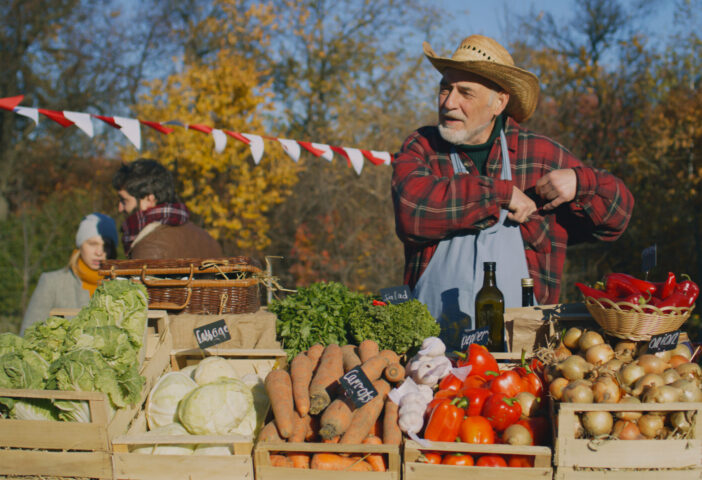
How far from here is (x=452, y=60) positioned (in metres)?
3.36

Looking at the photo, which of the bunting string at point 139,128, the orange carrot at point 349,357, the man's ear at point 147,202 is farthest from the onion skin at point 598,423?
the bunting string at point 139,128

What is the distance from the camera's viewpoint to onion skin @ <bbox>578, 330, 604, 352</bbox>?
269 cm

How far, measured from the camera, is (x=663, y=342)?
8.43 ft

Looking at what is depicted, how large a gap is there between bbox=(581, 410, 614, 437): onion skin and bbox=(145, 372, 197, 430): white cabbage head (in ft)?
5.53

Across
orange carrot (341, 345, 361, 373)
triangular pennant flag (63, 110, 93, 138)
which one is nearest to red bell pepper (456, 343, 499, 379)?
orange carrot (341, 345, 361, 373)

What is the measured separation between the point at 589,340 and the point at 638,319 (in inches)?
8.8

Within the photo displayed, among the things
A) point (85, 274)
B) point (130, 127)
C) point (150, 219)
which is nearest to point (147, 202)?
point (150, 219)

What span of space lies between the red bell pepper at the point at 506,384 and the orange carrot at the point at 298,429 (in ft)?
2.62

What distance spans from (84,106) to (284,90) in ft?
23.4

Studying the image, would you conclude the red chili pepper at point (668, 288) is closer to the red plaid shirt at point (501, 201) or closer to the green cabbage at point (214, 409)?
the red plaid shirt at point (501, 201)

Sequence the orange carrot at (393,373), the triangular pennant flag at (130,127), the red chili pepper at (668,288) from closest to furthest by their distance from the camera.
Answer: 1. the orange carrot at (393,373)
2. the red chili pepper at (668,288)
3. the triangular pennant flag at (130,127)

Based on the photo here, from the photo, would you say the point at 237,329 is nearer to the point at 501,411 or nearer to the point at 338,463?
the point at 338,463

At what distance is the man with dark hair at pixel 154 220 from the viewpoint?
426 cm

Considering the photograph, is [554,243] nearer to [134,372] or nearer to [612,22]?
[134,372]
